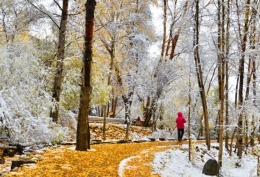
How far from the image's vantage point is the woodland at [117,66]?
360 inches

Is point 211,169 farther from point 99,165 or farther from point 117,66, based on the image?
point 117,66

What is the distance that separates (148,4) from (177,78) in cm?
571

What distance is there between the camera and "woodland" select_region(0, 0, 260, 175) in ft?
30.0

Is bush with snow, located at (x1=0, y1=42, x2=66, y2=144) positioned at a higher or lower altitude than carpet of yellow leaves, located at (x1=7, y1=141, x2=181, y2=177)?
higher

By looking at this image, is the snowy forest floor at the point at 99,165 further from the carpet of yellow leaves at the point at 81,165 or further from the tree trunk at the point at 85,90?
the tree trunk at the point at 85,90

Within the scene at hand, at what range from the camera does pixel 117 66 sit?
62.6 ft

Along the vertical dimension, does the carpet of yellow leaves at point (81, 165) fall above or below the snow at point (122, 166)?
above

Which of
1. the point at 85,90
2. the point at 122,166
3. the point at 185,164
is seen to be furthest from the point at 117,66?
the point at 122,166

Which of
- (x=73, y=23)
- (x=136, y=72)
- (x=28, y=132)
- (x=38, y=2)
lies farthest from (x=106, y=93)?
(x=28, y=132)

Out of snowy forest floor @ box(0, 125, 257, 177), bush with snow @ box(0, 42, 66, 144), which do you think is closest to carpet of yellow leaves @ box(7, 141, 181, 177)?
snowy forest floor @ box(0, 125, 257, 177)

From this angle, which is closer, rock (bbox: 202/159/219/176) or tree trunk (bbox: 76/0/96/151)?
tree trunk (bbox: 76/0/96/151)

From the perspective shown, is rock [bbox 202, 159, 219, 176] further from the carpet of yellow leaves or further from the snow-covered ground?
the carpet of yellow leaves

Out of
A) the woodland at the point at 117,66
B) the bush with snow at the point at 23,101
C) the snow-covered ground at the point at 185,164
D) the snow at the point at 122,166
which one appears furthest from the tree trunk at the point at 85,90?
the snow-covered ground at the point at 185,164

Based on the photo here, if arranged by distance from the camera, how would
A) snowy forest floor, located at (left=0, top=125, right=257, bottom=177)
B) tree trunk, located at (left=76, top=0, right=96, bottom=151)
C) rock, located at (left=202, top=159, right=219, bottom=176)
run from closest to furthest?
snowy forest floor, located at (left=0, top=125, right=257, bottom=177)
tree trunk, located at (left=76, top=0, right=96, bottom=151)
rock, located at (left=202, top=159, right=219, bottom=176)
